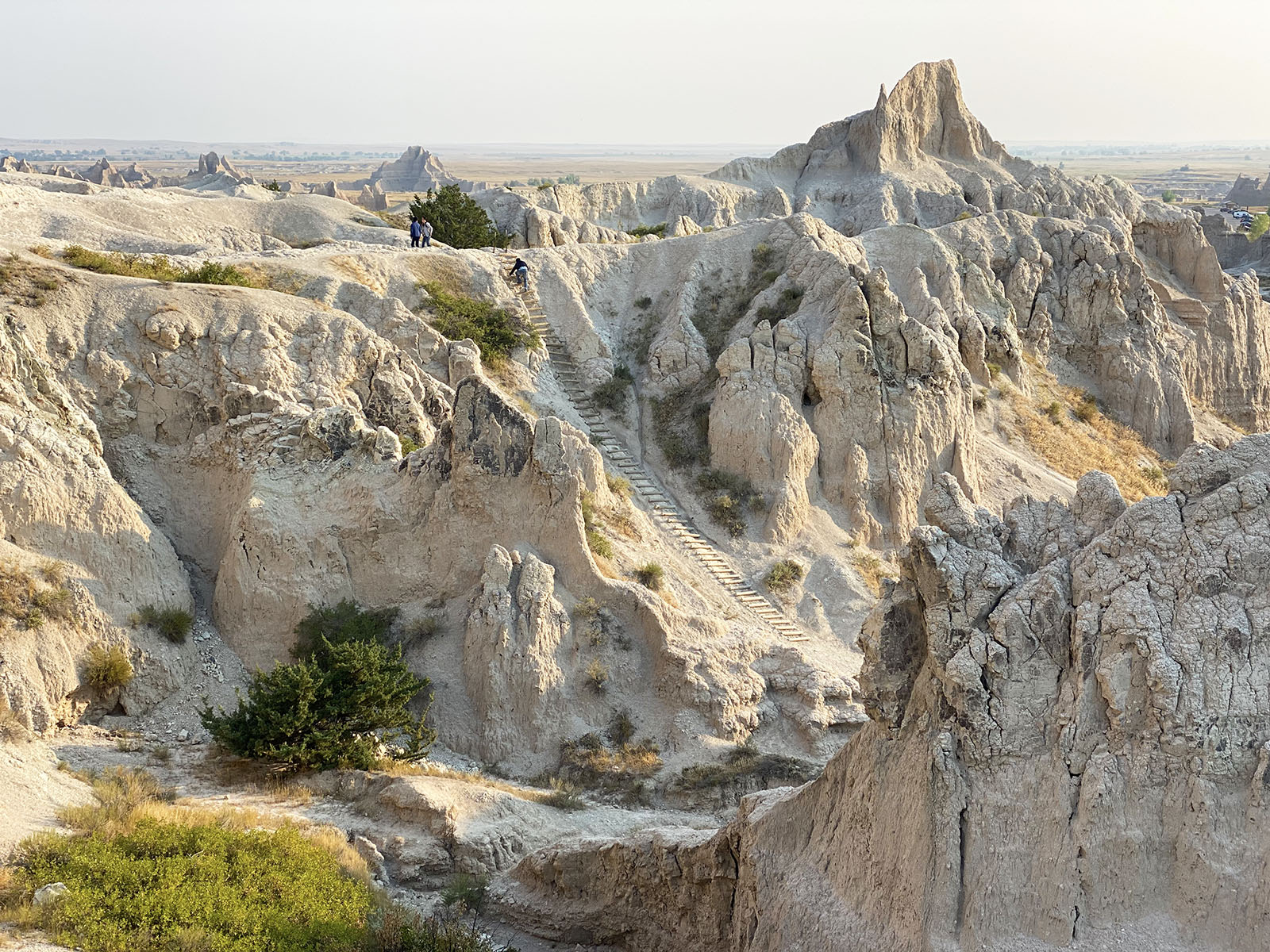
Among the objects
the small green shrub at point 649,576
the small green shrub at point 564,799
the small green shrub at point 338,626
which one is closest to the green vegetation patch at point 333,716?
the small green shrub at point 338,626

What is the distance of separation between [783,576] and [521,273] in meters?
12.5

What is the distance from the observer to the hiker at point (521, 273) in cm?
3397

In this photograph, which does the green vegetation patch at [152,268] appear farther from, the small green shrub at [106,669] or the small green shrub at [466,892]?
the small green shrub at [466,892]

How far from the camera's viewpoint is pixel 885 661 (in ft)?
39.0

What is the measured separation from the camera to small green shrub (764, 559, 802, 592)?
2731 centimetres

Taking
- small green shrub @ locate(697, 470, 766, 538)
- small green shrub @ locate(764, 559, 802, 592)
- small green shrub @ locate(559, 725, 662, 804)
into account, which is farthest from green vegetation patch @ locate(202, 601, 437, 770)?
small green shrub @ locate(697, 470, 766, 538)

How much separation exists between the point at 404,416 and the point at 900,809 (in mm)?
17684

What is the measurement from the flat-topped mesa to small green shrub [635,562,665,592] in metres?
136

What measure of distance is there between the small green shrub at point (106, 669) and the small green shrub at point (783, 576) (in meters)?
13.9

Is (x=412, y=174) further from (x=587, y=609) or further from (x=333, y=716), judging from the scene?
(x=333, y=716)

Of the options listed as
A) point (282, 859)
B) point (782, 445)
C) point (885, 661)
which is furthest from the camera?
point (782, 445)

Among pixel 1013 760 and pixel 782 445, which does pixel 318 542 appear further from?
pixel 1013 760

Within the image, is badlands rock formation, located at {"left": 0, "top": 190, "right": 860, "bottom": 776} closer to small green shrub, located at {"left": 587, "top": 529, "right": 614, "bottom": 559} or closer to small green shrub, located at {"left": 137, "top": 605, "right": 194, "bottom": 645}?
small green shrub, located at {"left": 137, "top": 605, "right": 194, "bottom": 645}

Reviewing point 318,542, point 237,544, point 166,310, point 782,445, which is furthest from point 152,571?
point 782,445
